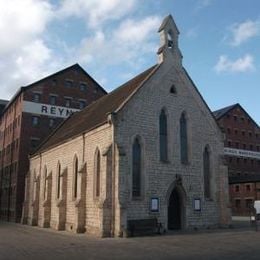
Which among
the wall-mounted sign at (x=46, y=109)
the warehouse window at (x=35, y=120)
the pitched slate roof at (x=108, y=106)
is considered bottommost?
the pitched slate roof at (x=108, y=106)

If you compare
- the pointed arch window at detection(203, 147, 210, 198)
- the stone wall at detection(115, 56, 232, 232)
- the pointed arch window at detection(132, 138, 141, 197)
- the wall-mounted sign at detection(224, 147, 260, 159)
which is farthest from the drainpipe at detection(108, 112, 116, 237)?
the wall-mounted sign at detection(224, 147, 260, 159)

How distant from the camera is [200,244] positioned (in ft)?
64.8

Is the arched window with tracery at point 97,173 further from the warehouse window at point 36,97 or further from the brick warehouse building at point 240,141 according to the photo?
the brick warehouse building at point 240,141

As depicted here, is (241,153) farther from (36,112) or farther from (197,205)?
(197,205)

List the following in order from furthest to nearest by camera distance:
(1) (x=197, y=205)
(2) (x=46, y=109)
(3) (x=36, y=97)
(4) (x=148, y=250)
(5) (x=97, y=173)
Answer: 1. (2) (x=46, y=109)
2. (3) (x=36, y=97)
3. (1) (x=197, y=205)
4. (5) (x=97, y=173)
5. (4) (x=148, y=250)

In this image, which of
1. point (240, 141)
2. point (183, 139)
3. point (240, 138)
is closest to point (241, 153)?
point (240, 141)

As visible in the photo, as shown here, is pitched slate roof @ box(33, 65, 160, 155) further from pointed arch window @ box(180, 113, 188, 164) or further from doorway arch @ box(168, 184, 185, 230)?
doorway arch @ box(168, 184, 185, 230)

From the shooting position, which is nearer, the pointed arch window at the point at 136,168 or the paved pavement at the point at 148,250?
the paved pavement at the point at 148,250

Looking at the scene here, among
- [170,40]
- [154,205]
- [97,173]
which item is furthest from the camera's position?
[170,40]

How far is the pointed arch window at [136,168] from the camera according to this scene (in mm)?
27266

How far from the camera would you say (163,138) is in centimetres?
2978

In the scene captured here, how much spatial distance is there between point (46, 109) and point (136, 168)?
25.8 meters

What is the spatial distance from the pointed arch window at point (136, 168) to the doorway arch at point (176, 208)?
3.07m

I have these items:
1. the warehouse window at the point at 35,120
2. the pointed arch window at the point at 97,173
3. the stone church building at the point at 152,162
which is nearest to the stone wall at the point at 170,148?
the stone church building at the point at 152,162
